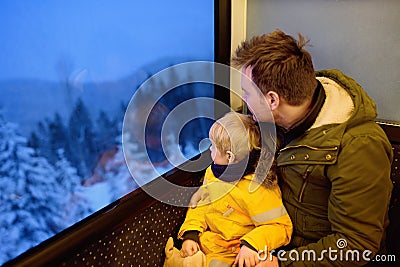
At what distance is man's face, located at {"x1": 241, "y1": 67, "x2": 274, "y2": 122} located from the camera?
121 centimetres

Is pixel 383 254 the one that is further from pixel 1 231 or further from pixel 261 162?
pixel 1 231

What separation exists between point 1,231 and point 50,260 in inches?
5.8

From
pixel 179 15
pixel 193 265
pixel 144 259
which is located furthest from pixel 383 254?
pixel 179 15

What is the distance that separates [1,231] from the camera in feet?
3.01

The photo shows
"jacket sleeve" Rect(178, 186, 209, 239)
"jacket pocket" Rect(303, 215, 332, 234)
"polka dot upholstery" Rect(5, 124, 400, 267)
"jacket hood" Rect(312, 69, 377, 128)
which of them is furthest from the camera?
"jacket sleeve" Rect(178, 186, 209, 239)

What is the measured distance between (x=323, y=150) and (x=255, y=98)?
0.82 ft

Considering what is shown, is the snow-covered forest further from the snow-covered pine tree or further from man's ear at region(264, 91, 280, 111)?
man's ear at region(264, 91, 280, 111)

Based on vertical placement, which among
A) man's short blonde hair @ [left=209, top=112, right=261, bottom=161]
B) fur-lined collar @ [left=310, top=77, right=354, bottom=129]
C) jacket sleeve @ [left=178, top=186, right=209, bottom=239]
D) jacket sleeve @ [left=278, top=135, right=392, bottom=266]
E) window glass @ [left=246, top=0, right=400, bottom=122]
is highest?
window glass @ [left=246, top=0, right=400, bottom=122]

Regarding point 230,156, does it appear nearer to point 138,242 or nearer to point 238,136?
point 238,136

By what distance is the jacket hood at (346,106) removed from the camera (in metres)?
1.17

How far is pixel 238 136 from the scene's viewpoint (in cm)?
128

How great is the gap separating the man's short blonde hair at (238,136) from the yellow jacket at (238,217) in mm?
99

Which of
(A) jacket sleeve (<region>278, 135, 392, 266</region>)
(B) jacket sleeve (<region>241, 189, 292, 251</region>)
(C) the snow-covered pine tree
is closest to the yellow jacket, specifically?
(B) jacket sleeve (<region>241, 189, 292, 251</region>)

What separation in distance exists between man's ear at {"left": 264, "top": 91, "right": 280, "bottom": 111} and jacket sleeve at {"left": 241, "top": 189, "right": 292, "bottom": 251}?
0.89ft
